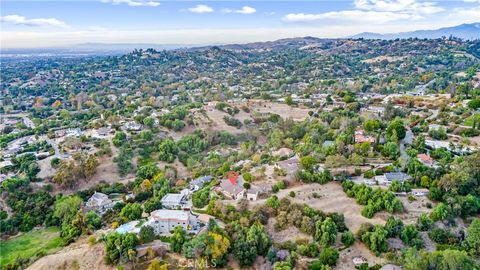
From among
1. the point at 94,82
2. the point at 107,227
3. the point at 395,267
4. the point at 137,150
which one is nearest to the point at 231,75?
the point at 94,82

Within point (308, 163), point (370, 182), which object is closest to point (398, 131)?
point (370, 182)

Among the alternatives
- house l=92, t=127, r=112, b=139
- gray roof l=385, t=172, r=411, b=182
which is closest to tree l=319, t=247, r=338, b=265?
gray roof l=385, t=172, r=411, b=182

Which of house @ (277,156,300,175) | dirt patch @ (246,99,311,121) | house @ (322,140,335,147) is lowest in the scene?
house @ (277,156,300,175)

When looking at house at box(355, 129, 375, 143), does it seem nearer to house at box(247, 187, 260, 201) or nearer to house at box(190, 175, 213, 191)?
house at box(247, 187, 260, 201)

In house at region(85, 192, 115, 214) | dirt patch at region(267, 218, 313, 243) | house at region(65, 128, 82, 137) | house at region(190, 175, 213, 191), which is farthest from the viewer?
house at region(65, 128, 82, 137)

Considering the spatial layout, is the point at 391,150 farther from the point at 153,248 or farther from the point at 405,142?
the point at 153,248

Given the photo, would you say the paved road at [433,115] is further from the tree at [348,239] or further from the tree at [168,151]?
the tree at [168,151]
